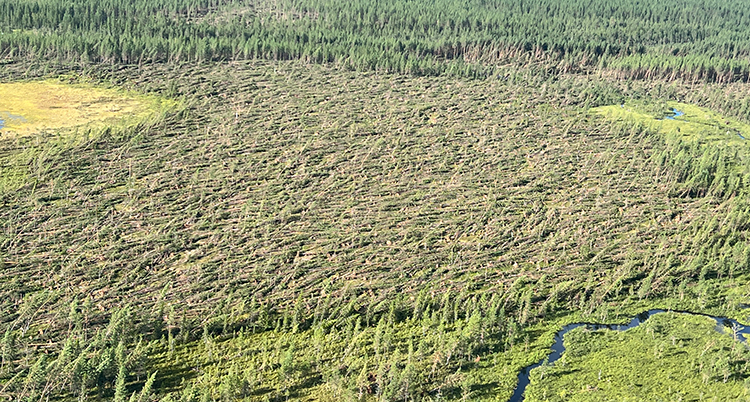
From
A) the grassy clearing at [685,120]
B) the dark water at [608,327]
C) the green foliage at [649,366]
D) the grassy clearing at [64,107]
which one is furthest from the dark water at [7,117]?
the grassy clearing at [685,120]

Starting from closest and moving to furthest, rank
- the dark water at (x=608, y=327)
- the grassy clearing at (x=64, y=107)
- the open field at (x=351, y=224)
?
the open field at (x=351, y=224) < the dark water at (x=608, y=327) < the grassy clearing at (x=64, y=107)

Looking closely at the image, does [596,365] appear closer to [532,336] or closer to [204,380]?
[532,336]

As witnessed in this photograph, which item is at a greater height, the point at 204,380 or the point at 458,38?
the point at 458,38

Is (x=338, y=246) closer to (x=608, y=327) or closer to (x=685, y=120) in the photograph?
(x=608, y=327)

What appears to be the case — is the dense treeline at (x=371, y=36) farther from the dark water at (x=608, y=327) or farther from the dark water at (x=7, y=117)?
the dark water at (x=608, y=327)

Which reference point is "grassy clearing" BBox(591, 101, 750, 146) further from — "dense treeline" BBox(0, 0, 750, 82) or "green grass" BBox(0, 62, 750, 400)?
"dense treeline" BBox(0, 0, 750, 82)

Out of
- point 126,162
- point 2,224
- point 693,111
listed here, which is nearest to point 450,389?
point 2,224
